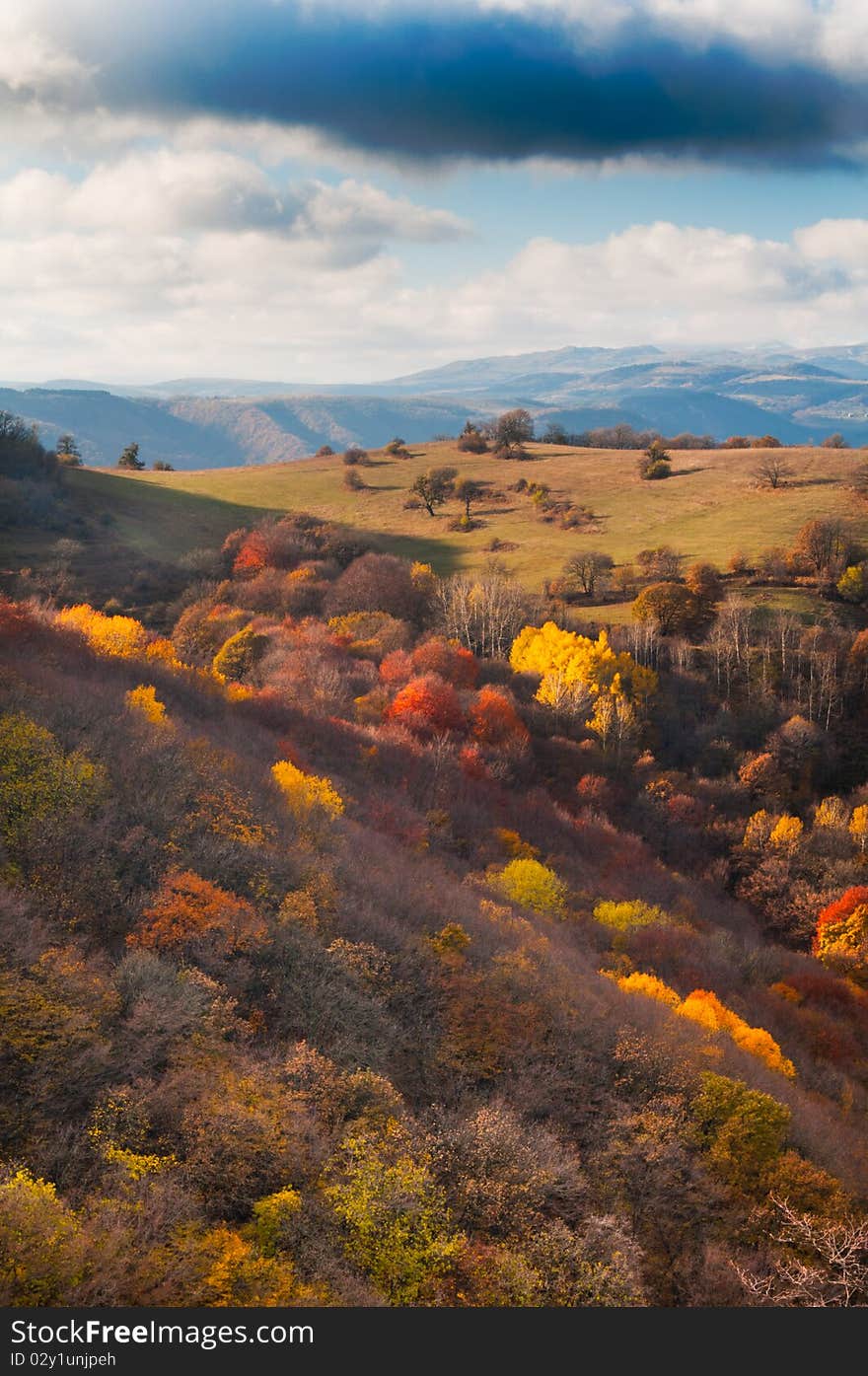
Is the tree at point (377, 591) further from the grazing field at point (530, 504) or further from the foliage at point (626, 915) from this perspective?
the foliage at point (626, 915)

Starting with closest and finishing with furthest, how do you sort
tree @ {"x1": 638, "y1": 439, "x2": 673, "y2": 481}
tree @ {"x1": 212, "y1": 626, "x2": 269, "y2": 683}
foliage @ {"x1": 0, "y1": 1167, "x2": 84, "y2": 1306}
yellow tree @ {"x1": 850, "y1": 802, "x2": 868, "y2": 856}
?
foliage @ {"x1": 0, "y1": 1167, "x2": 84, "y2": 1306} < yellow tree @ {"x1": 850, "y1": 802, "x2": 868, "y2": 856} < tree @ {"x1": 212, "y1": 626, "x2": 269, "y2": 683} < tree @ {"x1": 638, "y1": 439, "x2": 673, "y2": 481}

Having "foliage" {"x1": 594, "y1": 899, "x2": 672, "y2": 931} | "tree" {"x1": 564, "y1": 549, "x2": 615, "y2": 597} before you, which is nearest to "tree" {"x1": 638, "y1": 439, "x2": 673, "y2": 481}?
"tree" {"x1": 564, "y1": 549, "x2": 615, "y2": 597}

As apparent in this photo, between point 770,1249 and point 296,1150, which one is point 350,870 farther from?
point 770,1249

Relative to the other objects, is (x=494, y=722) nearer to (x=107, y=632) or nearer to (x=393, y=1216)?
(x=107, y=632)

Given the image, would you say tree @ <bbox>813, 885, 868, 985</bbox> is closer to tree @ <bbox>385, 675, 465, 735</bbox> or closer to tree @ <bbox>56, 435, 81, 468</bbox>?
tree @ <bbox>385, 675, 465, 735</bbox>

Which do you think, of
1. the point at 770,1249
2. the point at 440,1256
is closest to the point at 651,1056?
the point at 770,1249

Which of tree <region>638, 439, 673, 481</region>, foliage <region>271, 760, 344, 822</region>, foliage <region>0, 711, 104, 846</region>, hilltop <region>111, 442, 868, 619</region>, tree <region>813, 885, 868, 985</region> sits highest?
tree <region>638, 439, 673, 481</region>

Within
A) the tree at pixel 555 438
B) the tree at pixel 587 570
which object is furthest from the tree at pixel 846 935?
the tree at pixel 555 438
